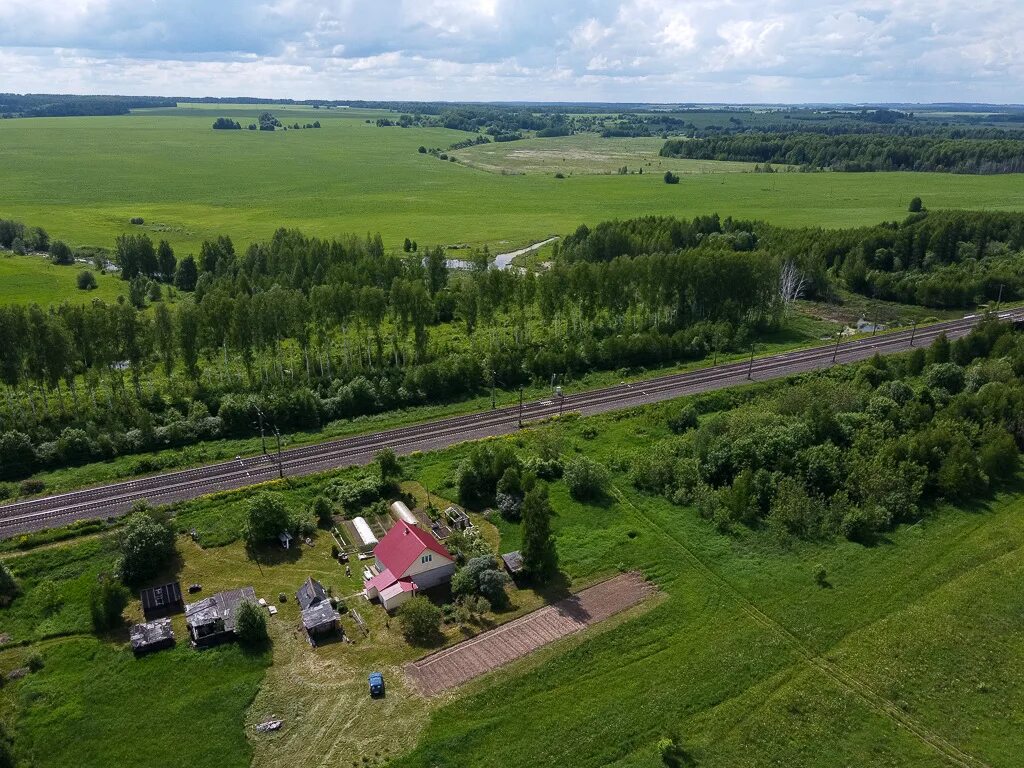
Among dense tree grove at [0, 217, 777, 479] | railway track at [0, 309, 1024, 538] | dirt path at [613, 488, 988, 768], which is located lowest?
dirt path at [613, 488, 988, 768]

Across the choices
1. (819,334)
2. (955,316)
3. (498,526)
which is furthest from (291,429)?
(955,316)

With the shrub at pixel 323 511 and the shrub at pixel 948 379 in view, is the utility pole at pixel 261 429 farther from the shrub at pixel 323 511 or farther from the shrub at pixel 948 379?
the shrub at pixel 948 379

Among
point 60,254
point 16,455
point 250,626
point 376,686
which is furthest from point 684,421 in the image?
point 60,254

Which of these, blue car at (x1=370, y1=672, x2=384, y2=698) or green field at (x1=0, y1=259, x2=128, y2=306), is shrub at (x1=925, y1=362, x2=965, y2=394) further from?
green field at (x1=0, y1=259, x2=128, y2=306)

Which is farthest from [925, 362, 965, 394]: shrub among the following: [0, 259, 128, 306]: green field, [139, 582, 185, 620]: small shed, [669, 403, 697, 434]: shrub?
[0, 259, 128, 306]: green field

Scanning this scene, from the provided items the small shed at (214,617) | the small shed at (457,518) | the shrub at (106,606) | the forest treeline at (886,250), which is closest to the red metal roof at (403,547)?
the small shed at (457,518)

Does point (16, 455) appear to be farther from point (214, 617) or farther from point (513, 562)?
point (513, 562)
